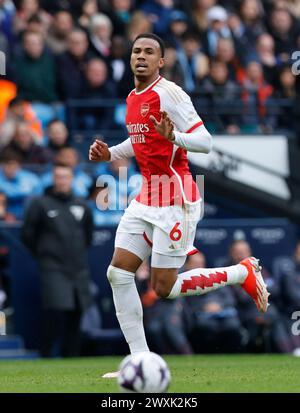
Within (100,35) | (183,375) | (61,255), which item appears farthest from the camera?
(100,35)

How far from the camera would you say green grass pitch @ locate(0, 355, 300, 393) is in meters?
8.90

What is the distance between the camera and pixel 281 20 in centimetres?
2017

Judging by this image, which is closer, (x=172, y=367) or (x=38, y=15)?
(x=172, y=367)

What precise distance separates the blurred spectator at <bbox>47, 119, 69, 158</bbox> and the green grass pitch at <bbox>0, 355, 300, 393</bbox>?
3.27m

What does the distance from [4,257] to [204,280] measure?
570 cm

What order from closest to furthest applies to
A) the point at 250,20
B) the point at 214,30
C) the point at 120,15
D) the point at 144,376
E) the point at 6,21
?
the point at 144,376 < the point at 6,21 < the point at 120,15 < the point at 214,30 < the point at 250,20

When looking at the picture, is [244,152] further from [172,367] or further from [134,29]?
[172,367]

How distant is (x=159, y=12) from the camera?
61.0 feet

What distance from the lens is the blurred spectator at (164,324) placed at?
1447cm

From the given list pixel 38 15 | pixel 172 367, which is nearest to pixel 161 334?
pixel 172 367

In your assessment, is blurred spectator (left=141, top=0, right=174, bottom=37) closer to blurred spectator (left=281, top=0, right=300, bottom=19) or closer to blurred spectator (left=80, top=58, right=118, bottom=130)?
blurred spectator (left=80, top=58, right=118, bottom=130)

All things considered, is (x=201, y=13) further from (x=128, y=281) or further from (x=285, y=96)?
(x=128, y=281)

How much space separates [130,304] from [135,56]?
196 centimetres

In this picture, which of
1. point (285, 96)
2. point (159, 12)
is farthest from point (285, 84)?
point (159, 12)
